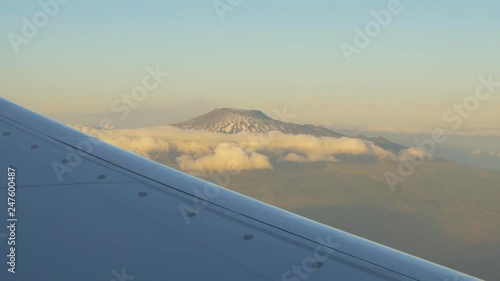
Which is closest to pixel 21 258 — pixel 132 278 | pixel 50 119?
pixel 132 278

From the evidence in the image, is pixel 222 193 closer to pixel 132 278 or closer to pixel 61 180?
pixel 61 180

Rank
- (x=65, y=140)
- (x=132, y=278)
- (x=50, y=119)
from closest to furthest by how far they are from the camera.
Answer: (x=132, y=278), (x=65, y=140), (x=50, y=119)

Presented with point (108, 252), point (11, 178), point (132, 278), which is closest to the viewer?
point (132, 278)

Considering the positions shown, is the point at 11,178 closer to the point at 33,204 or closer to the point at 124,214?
the point at 33,204

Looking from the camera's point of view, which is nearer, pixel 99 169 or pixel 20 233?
pixel 20 233

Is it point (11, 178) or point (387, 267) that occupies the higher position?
point (11, 178)

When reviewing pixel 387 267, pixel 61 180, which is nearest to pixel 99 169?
pixel 61 180
